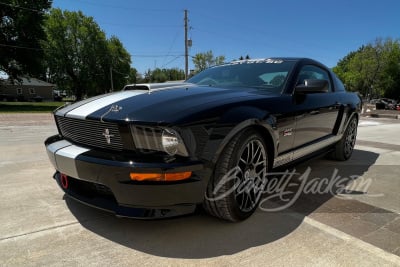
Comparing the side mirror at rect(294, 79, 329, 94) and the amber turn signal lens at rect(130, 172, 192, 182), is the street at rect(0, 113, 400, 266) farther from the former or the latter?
the side mirror at rect(294, 79, 329, 94)

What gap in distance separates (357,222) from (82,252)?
2169 millimetres

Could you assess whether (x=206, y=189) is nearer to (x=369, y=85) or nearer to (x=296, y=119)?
(x=296, y=119)

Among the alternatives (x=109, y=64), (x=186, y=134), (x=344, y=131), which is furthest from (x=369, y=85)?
(x=186, y=134)

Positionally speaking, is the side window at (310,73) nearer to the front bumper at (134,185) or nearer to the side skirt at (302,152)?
the side skirt at (302,152)

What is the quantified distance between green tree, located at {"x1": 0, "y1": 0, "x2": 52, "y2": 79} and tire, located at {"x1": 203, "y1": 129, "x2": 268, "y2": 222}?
103ft

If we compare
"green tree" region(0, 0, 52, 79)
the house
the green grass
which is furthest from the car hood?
the house

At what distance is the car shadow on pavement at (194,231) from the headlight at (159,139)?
566mm

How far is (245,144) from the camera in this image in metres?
2.35

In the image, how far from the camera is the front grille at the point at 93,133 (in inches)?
82.0

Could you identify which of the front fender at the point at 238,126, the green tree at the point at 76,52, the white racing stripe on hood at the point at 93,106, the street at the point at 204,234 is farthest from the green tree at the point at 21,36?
the front fender at the point at 238,126

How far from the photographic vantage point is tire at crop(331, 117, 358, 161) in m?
4.54

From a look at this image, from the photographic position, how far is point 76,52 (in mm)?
42625

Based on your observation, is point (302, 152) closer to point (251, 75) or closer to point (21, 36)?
point (251, 75)

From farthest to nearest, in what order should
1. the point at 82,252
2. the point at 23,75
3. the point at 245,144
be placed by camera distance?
the point at 23,75
the point at 245,144
the point at 82,252
